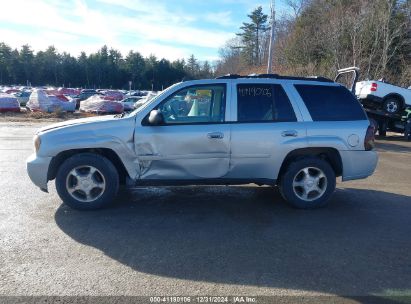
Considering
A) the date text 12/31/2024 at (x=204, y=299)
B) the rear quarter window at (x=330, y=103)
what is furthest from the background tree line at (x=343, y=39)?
the date text 12/31/2024 at (x=204, y=299)

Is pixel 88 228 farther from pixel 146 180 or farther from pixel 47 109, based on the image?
pixel 47 109

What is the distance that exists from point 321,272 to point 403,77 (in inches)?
1082

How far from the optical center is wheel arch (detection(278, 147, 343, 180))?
17.7 feet

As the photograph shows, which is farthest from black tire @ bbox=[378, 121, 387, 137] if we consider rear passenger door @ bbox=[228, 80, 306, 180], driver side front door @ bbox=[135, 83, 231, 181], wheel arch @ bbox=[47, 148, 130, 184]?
wheel arch @ bbox=[47, 148, 130, 184]

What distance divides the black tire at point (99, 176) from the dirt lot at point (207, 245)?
0.54ft

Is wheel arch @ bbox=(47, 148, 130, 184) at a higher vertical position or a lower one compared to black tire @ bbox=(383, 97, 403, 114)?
lower

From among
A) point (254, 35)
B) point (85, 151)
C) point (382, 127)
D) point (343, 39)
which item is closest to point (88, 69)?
point (254, 35)

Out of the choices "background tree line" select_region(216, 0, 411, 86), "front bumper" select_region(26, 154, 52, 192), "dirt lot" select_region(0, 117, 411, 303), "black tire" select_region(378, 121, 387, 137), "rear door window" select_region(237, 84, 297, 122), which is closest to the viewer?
"dirt lot" select_region(0, 117, 411, 303)

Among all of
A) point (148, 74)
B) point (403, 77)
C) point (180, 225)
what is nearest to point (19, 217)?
point (180, 225)

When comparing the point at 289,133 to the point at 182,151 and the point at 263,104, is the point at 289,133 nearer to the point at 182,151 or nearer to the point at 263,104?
the point at 263,104

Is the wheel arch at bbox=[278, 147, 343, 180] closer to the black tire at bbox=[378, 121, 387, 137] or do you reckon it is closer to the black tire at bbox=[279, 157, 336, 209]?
the black tire at bbox=[279, 157, 336, 209]

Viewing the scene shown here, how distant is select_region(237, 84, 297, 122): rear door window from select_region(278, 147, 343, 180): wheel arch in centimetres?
50

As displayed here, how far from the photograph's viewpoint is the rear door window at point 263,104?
5.25m

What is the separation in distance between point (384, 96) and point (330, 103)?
11.0 meters
